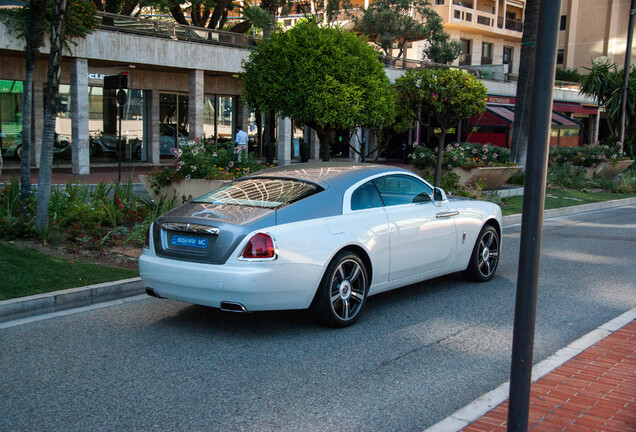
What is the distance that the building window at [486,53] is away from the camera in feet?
172

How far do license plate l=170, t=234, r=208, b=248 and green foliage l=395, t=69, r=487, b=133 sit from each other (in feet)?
36.0

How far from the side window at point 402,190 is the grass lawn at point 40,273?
3.35 m

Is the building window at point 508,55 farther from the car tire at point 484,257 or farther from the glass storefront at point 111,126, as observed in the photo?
the car tire at point 484,257

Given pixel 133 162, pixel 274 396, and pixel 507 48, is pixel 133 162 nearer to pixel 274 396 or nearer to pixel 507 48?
pixel 274 396

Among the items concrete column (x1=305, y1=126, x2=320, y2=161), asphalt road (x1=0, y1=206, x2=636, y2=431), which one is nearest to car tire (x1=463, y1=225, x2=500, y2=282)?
asphalt road (x1=0, y1=206, x2=636, y2=431)

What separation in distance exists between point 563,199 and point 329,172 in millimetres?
14963

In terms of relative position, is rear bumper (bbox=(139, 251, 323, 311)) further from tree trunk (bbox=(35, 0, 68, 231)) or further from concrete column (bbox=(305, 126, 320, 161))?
concrete column (bbox=(305, 126, 320, 161))

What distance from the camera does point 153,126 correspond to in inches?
1082

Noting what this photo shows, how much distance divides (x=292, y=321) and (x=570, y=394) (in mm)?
2879

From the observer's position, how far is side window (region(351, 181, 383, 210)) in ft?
21.7

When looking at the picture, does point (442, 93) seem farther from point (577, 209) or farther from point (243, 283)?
point (243, 283)

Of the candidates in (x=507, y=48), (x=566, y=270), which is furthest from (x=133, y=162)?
(x=507, y=48)

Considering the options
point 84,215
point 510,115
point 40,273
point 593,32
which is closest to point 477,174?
point 84,215

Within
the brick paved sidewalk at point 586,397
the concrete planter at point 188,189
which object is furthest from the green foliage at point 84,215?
the brick paved sidewalk at point 586,397
